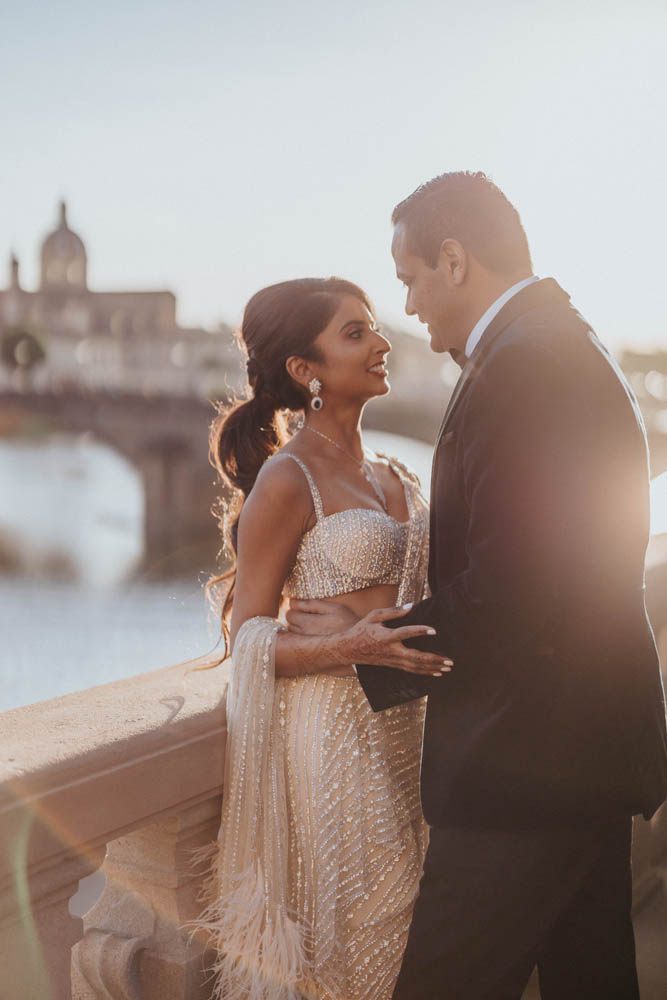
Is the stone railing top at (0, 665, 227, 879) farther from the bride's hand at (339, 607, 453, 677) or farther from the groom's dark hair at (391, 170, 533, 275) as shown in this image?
the groom's dark hair at (391, 170, 533, 275)

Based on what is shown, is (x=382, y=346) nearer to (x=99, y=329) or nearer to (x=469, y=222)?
(x=469, y=222)

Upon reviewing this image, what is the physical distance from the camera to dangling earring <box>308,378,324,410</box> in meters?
2.33

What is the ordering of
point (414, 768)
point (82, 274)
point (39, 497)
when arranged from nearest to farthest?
point (414, 768), point (39, 497), point (82, 274)

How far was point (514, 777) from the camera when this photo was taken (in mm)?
1613

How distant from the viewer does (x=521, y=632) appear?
155cm

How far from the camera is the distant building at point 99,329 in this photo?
1954 inches

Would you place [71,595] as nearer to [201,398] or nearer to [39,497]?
[201,398]

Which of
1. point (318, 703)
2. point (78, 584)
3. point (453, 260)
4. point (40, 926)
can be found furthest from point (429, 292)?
point (78, 584)

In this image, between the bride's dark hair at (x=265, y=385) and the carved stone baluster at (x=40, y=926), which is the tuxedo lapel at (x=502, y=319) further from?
the carved stone baluster at (x=40, y=926)

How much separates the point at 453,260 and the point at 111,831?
95 cm

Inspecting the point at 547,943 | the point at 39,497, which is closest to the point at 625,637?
the point at 547,943

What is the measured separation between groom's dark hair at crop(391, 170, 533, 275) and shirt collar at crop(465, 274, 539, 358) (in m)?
0.04

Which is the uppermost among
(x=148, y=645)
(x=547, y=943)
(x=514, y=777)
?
(x=514, y=777)

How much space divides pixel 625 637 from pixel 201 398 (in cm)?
3579
